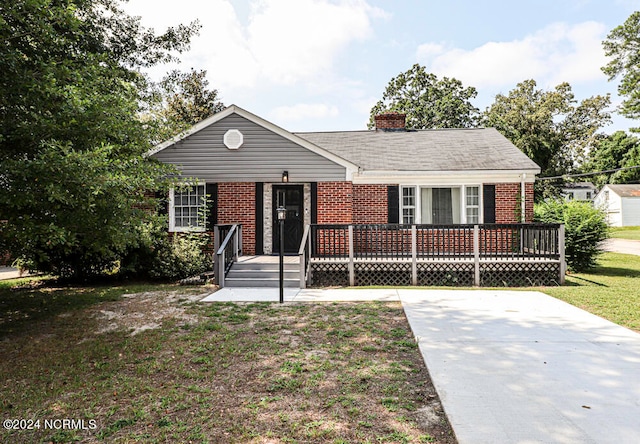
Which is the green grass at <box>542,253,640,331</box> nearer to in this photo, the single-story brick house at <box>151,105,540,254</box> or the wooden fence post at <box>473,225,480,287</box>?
the wooden fence post at <box>473,225,480,287</box>

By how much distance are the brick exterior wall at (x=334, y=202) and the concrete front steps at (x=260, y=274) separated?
1.86 meters

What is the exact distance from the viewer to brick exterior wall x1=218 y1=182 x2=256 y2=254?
1137 cm

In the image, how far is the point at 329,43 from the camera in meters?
16.0

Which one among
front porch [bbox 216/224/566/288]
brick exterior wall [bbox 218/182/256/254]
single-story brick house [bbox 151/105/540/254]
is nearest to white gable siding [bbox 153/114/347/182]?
single-story brick house [bbox 151/105/540/254]

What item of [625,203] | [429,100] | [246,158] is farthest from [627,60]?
[246,158]

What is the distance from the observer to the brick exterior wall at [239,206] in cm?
1137

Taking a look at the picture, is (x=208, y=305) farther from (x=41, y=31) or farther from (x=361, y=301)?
(x=41, y=31)

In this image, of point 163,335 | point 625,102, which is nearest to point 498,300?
point 163,335

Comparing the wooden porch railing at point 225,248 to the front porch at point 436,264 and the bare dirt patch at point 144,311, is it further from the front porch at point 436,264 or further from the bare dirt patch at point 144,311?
the bare dirt patch at point 144,311

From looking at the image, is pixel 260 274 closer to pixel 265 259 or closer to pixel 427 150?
pixel 265 259

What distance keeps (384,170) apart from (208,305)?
6.84 m

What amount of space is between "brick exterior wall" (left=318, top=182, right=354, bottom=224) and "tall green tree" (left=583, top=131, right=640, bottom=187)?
45.7 metres
